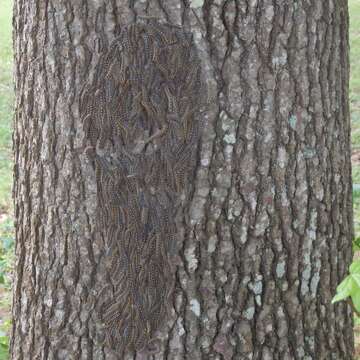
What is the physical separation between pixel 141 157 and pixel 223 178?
26 centimetres

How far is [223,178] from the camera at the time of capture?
6.64ft

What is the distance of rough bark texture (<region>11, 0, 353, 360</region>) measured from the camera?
6.50 feet

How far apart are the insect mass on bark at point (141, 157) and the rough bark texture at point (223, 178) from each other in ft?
0.13

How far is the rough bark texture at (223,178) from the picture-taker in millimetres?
1982

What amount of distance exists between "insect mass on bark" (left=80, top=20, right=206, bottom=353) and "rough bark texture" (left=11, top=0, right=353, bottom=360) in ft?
0.13

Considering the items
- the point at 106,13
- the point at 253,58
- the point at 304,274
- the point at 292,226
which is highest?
the point at 106,13

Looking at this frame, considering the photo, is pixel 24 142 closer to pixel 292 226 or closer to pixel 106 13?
pixel 106 13

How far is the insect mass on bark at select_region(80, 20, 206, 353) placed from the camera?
6.42 feet

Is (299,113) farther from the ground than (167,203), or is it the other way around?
(299,113)

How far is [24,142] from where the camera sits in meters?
2.21

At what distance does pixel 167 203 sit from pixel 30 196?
48 centimetres

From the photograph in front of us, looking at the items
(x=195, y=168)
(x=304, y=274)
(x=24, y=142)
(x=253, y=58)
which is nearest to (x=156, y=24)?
(x=253, y=58)

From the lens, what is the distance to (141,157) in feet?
6.60

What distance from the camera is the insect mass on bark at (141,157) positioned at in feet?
6.42
